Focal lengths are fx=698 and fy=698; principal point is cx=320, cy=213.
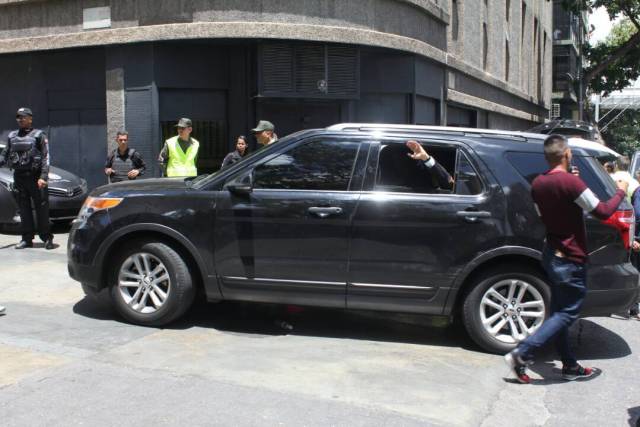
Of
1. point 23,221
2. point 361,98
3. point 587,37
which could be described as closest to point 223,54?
point 361,98

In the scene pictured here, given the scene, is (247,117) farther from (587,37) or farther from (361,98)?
(587,37)

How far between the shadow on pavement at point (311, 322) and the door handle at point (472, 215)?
3.64 feet

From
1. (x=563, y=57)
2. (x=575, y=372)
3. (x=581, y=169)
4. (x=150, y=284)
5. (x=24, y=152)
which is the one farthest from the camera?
(x=563, y=57)

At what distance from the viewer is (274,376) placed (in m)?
4.91

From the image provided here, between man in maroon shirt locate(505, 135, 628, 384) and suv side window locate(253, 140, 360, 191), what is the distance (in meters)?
1.64

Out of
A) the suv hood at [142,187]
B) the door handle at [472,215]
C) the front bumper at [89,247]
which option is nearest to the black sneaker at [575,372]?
the door handle at [472,215]

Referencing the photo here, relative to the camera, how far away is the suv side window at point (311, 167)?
19.2ft

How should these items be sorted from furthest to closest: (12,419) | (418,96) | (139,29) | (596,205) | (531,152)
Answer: (418,96)
(139,29)
(531,152)
(596,205)
(12,419)

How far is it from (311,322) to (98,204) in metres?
2.20

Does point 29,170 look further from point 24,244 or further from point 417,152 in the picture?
point 417,152

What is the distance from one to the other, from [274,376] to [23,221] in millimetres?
6267

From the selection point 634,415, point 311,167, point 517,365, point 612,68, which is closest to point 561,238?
point 517,365

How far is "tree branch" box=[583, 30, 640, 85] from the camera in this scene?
109ft

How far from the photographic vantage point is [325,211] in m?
5.68
